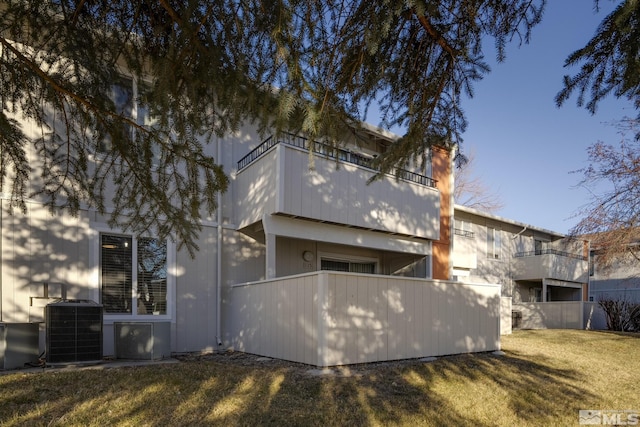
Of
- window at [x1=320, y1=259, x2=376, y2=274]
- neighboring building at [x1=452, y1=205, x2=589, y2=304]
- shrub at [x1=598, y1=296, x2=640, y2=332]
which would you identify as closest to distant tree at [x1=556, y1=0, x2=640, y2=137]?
window at [x1=320, y1=259, x2=376, y2=274]

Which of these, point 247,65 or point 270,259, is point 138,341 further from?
point 247,65

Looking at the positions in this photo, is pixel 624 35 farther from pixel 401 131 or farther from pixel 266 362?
pixel 266 362

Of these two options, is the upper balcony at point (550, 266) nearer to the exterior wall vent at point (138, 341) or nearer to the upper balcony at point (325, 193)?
the upper balcony at point (325, 193)

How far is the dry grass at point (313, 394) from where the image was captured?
4.29 m

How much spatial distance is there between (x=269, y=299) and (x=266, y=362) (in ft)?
3.76

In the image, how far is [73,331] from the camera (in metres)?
6.66

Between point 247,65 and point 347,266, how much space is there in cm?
911

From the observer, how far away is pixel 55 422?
392cm

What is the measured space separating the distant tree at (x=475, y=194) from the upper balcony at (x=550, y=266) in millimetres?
6646

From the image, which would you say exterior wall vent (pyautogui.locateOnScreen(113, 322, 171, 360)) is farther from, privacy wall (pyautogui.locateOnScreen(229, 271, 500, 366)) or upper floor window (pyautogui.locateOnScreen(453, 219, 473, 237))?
upper floor window (pyautogui.locateOnScreen(453, 219, 473, 237))

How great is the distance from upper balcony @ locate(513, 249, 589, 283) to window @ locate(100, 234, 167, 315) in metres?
17.0

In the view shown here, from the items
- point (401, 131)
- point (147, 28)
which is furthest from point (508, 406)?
point (147, 28)

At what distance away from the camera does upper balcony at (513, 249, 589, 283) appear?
19672mm

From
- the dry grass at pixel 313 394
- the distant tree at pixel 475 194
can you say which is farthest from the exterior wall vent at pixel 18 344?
the distant tree at pixel 475 194
